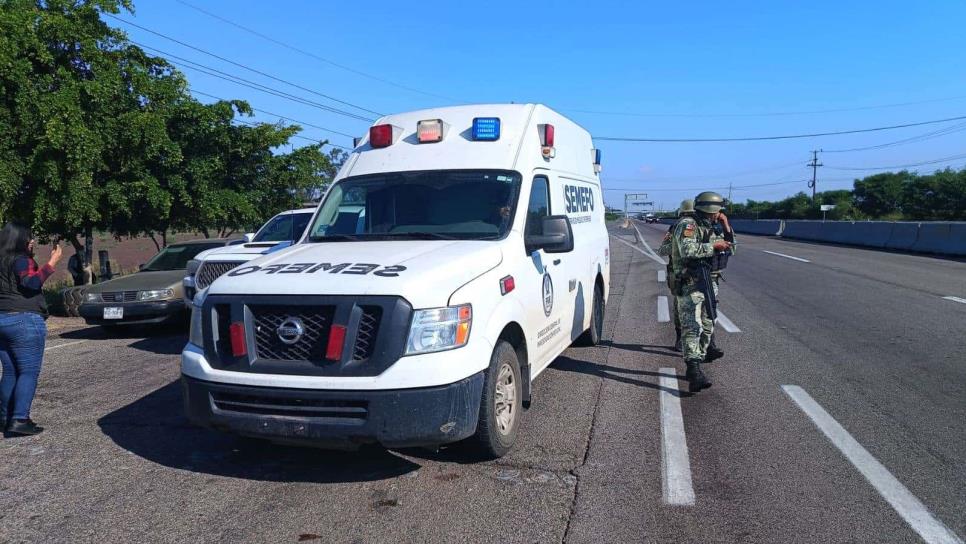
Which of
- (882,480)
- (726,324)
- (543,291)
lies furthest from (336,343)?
(726,324)

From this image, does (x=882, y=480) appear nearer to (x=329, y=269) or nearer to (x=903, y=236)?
(x=329, y=269)

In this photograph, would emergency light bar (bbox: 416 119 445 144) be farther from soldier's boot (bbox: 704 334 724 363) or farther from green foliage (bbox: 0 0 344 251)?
green foliage (bbox: 0 0 344 251)

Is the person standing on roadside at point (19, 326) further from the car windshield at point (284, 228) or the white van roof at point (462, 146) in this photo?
the car windshield at point (284, 228)

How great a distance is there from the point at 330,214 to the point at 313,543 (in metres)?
2.99

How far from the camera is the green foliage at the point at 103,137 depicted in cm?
1198

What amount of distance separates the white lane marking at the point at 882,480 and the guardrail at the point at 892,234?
20054 mm

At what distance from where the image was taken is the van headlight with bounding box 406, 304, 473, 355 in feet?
12.9

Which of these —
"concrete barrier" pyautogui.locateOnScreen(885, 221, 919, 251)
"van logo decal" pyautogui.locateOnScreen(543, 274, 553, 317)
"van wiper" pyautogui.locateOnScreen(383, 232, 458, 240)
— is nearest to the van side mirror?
"van logo decal" pyautogui.locateOnScreen(543, 274, 553, 317)

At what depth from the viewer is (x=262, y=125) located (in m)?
17.8

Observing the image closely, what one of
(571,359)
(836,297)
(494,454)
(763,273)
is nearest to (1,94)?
(571,359)

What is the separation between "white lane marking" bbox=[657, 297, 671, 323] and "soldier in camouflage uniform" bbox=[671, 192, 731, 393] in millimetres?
4068

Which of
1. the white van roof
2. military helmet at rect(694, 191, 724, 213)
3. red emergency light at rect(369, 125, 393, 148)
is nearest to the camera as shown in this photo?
the white van roof

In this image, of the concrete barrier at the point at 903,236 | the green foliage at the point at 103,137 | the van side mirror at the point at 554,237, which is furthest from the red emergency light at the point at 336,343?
the concrete barrier at the point at 903,236

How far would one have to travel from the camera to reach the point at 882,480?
4.19 meters
